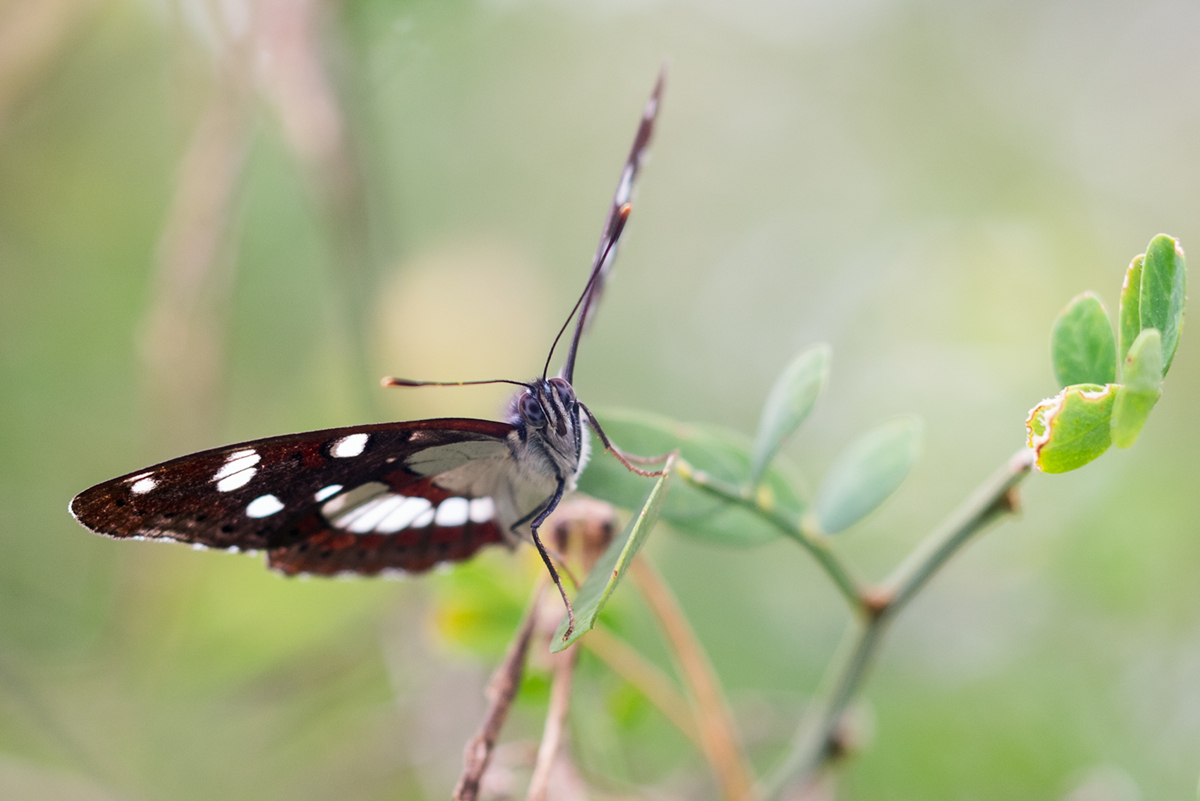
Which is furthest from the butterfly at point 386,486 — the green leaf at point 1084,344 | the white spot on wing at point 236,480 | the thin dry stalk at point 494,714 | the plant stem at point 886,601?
the green leaf at point 1084,344

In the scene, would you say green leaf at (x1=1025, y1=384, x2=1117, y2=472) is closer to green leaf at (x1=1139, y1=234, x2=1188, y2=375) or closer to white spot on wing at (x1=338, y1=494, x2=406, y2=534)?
green leaf at (x1=1139, y1=234, x2=1188, y2=375)

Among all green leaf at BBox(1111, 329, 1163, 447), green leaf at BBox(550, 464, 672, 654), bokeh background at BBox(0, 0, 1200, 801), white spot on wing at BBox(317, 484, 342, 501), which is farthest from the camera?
bokeh background at BBox(0, 0, 1200, 801)

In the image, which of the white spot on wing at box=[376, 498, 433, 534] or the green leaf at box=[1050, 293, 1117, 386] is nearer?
the green leaf at box=[1050, 293, 1117, 386]

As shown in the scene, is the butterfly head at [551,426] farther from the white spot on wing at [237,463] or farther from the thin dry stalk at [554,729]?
the white spot on wing at [237,463]

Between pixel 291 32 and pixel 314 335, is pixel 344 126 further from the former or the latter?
pixel 314 335

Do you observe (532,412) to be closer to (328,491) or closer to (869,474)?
(328,491)

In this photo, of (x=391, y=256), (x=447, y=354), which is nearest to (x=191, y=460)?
(x=391, y=256)

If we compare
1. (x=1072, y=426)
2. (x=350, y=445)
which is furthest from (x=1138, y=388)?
(x=350, y=445)

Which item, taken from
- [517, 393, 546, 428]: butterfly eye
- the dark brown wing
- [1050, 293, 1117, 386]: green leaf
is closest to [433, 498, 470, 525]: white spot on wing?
the dark brown wing
